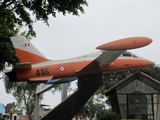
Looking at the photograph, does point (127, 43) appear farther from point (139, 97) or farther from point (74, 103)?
point (139, 97)

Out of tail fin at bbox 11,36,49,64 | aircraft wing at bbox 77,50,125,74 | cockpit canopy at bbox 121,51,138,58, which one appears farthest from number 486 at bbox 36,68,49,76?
cockpit canopy at bbox 121,51,138,58

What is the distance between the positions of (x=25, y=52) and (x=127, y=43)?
6.53 metres

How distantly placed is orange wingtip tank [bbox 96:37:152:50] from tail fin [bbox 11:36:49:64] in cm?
486

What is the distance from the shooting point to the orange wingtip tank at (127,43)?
12773mm

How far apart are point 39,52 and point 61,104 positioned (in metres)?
3.98

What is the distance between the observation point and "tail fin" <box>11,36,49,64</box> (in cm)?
1587

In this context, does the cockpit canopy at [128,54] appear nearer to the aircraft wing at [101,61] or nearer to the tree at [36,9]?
the aircraft wing at [101,61]

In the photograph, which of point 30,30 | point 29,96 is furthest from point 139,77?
point 29,96

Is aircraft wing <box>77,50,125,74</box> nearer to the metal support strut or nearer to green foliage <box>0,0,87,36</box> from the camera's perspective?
the metal support strut

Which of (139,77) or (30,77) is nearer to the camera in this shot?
(30,77)

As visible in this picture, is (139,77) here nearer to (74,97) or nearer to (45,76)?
(74,97)

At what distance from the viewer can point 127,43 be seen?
12.8m

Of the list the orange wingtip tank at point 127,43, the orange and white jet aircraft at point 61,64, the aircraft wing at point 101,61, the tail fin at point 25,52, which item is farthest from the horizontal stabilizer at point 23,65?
the orange wingtip tank at point 127,43

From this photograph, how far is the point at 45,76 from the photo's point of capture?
14984 mm
